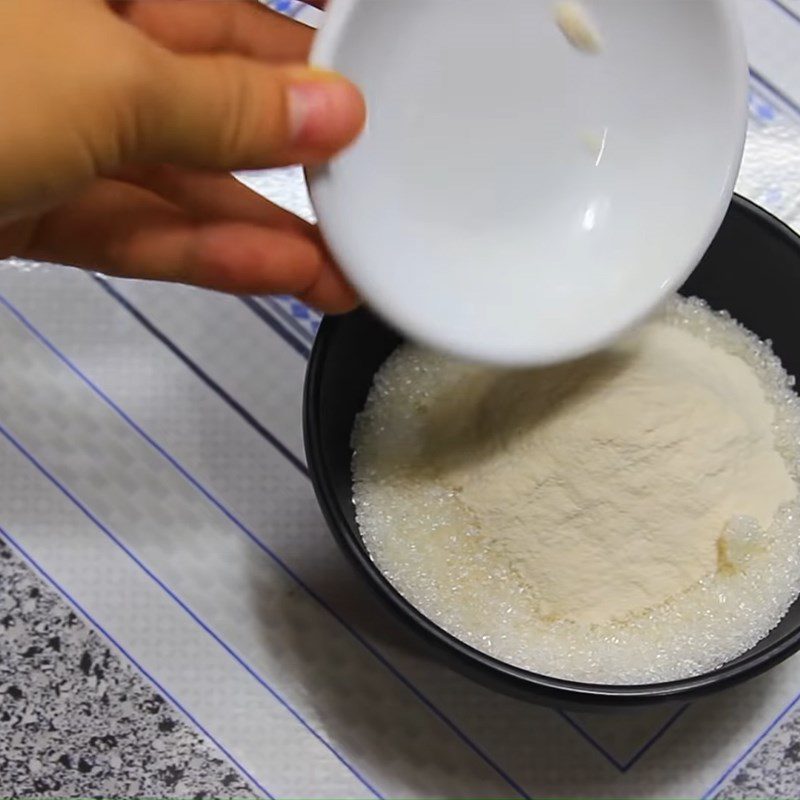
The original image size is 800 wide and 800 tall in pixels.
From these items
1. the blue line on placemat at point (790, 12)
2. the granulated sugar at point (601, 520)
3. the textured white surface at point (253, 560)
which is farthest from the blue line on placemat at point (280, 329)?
the blue line on placemat at point (790, 12)

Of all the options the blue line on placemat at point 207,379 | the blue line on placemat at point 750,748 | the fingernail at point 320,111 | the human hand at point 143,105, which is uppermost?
the fingernail at point 320,111

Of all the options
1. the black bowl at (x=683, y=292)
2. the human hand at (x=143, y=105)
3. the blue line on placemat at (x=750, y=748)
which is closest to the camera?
the human hand at (x=143, y=105)

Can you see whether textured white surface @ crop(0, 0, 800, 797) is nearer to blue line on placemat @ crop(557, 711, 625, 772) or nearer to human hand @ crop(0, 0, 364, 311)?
blue line on placemat @ crop(557, 711, 625, 772)

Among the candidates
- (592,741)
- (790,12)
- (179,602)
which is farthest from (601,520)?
(790,12)

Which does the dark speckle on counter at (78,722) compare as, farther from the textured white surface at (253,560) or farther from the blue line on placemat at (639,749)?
the blue line on placemat at (639,749)

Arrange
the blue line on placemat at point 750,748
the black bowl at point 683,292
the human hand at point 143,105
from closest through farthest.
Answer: the human hand at point 143,105 < the black bowl at point 683,292 < the blue line on placemat at point 750,748

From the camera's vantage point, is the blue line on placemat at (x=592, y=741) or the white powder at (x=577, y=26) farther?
the blue line on placemat at (x=592, y=741)

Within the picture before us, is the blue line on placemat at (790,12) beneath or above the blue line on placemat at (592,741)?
above

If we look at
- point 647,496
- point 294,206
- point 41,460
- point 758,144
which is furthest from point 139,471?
point 758,144
